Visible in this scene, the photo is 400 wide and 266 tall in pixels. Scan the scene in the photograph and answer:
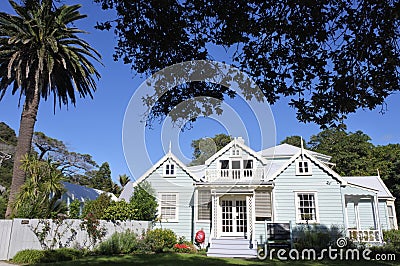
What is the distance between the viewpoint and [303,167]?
17391mm

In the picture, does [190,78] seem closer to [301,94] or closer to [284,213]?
[301,94]

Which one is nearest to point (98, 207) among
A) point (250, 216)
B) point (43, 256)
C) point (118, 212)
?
point (118, 212)

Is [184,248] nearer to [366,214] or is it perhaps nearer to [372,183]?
[366,214]

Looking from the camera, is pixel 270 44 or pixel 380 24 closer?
pixel 380 24

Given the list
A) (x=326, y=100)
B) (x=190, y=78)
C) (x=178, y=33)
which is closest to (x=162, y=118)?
(x=190, y=78)

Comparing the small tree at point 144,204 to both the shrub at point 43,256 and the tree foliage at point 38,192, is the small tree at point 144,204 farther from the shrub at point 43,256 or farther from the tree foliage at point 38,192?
the shrub at point 43,256

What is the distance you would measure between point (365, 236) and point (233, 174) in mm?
7397

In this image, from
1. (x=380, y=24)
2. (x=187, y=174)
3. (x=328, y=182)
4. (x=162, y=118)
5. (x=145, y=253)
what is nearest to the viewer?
(x=380, y=24)

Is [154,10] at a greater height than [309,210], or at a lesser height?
greater

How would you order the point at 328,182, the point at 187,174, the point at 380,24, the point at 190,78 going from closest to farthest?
the point at 380,24, the point at 190,78, the point at 328,182, the point at 187,174

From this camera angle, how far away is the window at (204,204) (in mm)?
17812

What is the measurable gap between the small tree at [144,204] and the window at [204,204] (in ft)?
8.28

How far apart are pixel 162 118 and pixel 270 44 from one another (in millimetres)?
2437

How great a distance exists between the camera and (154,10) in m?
5.35
